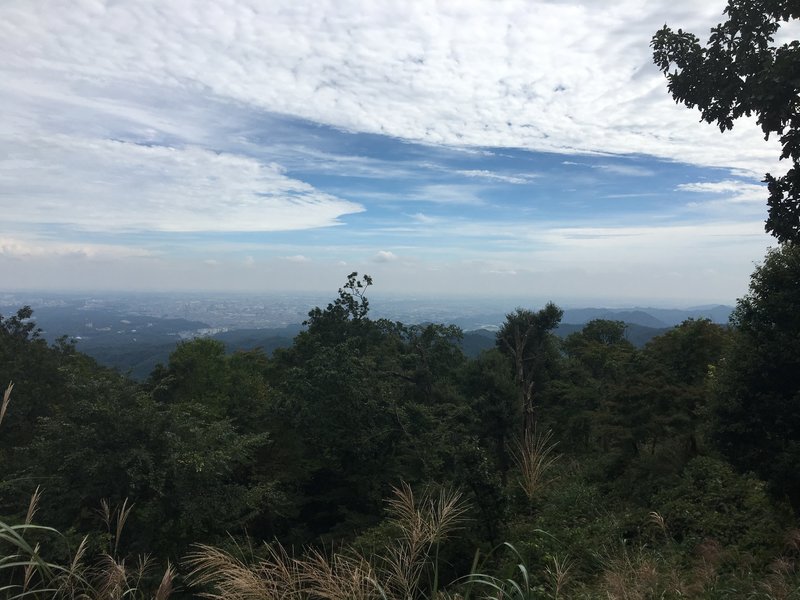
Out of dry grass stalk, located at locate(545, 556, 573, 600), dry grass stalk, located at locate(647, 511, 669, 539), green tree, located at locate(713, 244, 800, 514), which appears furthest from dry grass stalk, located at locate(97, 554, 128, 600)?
green tree, located at locate(713, 244, 800, 514)

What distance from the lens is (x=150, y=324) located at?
185 m

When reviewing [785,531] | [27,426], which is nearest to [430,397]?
[785,531]

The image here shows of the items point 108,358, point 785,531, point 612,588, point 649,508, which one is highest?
point 612,588

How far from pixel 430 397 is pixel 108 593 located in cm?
1608

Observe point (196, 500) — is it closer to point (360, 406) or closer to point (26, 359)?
point (360, 406)

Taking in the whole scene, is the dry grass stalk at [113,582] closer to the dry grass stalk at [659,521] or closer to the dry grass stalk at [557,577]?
the dry grass stalk at [557,577]

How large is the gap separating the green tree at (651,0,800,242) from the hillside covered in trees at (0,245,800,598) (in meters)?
1.18

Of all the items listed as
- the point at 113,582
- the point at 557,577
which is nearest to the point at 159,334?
the point at 113,582

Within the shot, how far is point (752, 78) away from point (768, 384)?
4.54 m

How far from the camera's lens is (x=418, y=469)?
13680 millimetres

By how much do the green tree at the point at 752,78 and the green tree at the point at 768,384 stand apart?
1.07 metres

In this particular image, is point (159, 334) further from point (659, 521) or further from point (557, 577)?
point (557, 577)

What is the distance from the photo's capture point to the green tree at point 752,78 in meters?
6.07

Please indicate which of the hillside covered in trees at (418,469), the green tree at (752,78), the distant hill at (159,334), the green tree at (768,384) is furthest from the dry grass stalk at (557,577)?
the distant hill at (159,334)
